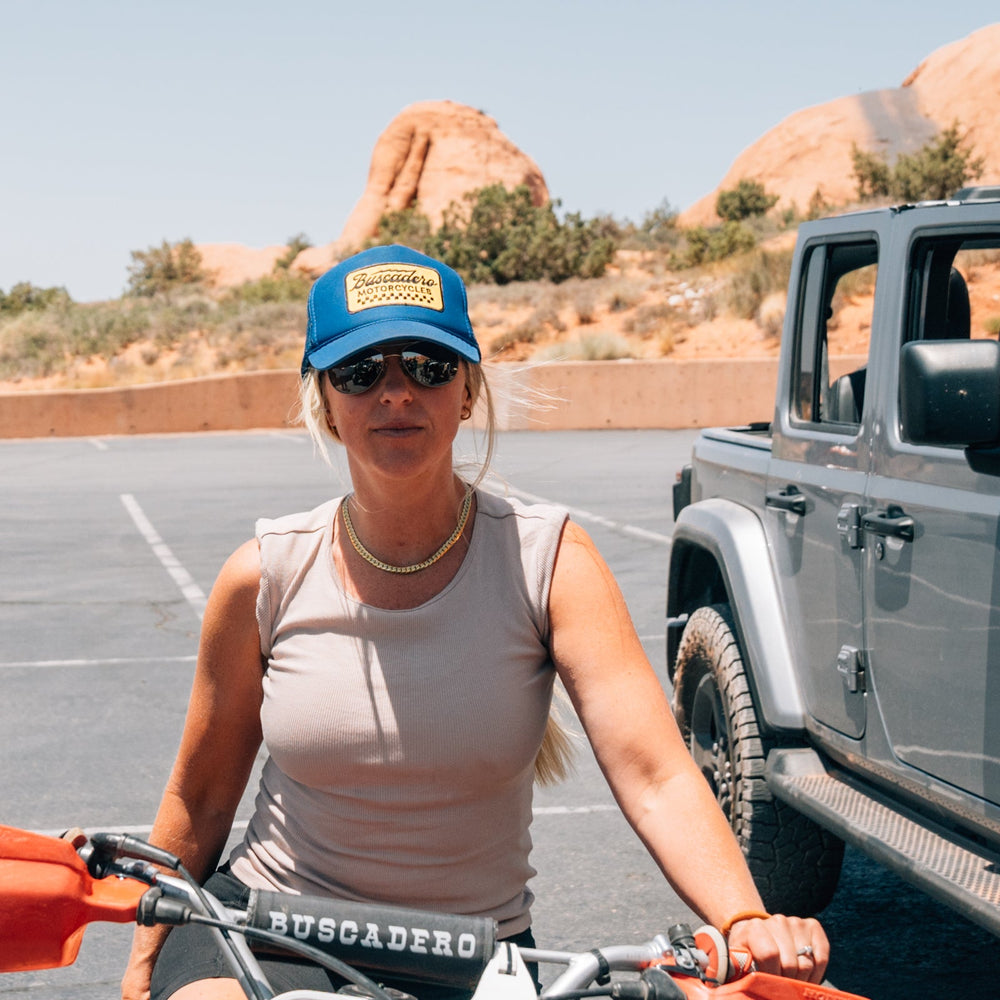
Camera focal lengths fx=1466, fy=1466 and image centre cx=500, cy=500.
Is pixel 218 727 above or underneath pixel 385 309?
underneath

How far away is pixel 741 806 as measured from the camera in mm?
4355

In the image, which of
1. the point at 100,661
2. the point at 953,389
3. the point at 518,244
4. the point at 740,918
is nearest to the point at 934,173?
the point at 518,244

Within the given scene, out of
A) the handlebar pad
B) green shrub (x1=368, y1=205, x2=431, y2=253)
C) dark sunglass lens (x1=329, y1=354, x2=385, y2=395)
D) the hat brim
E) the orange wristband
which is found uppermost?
green shrub (x1=368, y1=205, x2=431, y2=253)

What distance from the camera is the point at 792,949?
1.73m

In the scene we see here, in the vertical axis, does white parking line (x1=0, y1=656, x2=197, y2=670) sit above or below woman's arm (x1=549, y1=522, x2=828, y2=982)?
below

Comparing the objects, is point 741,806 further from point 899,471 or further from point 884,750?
point 899,471

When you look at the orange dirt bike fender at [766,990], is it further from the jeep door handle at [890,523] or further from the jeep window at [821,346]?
the jeep window at [821,346]

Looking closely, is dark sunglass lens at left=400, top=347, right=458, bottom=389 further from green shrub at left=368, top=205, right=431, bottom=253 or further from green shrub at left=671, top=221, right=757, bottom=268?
green shrub at left=368, top=205, right=431, bottom=253

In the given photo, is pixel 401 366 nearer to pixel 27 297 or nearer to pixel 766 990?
pixel 766 990

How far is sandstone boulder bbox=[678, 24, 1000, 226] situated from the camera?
284 feet

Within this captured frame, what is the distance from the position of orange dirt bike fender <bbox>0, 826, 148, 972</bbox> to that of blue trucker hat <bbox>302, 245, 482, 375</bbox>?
2.85 ft

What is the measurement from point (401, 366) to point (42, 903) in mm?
1002

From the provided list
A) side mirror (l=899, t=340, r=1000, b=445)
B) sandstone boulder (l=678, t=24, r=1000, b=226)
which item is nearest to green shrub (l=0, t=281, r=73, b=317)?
sandstone boulder (l=678, t=24, r=1000, b=226)

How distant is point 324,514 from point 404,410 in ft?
1.20
